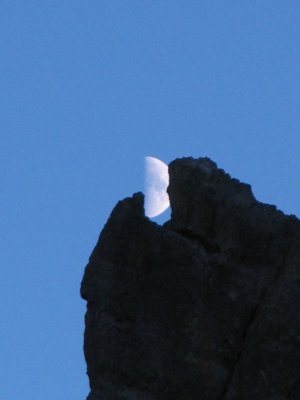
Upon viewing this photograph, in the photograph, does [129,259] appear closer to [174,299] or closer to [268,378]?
[174,299]

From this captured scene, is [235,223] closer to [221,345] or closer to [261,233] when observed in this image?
[261,233]

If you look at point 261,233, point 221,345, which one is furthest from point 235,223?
point 221,345

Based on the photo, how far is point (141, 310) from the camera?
36812 millimetres

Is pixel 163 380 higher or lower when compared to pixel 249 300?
lower

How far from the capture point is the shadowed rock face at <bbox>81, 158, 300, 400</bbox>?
1400 inches

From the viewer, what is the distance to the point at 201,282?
36.7 metres

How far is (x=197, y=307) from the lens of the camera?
36531mm

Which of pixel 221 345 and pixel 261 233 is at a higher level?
pixel 261 233

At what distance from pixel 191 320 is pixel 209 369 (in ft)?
4.25

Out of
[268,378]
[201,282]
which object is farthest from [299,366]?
[201,282]

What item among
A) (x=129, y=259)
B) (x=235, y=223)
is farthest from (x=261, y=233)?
(x=129, y=259)

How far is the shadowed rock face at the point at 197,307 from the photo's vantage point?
1400 inches

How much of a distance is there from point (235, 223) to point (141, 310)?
315cm

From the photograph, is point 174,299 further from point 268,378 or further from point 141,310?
point 268,378
